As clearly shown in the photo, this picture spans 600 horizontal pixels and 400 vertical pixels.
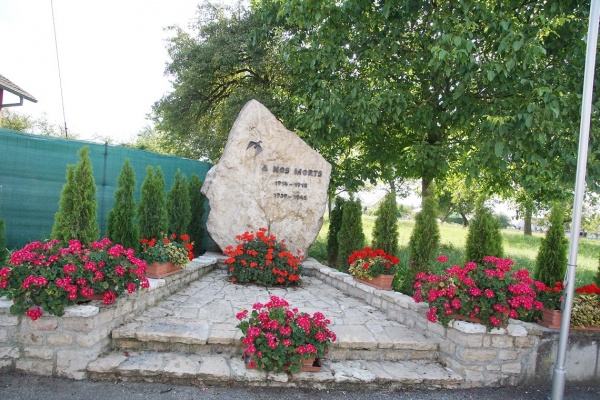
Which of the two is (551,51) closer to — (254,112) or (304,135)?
(304,135)

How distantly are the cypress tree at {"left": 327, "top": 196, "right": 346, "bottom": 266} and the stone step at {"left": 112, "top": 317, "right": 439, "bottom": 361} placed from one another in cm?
361

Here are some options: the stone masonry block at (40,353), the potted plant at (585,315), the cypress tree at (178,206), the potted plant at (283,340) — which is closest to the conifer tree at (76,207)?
the stone masonry block at (40,353)

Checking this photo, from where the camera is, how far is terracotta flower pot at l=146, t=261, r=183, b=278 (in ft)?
15.3

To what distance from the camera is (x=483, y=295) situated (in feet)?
11.4

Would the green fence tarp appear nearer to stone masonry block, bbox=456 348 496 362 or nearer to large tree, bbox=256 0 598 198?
large tree, bbox=256 0 598 198

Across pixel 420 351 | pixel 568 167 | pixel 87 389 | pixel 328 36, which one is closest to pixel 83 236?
pixel 87 389

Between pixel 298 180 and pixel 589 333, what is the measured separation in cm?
457

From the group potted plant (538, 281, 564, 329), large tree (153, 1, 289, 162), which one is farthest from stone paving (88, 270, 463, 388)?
large tree (153, 1, 289, 162)

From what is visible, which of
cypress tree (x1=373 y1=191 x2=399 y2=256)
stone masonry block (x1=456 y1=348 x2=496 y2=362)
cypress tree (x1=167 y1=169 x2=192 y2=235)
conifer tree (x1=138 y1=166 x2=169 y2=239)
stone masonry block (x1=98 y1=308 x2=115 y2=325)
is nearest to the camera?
stone masonry block (x1=98 y1=308 x2=115 y2=325)

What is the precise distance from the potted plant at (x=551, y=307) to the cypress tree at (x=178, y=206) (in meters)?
5.36

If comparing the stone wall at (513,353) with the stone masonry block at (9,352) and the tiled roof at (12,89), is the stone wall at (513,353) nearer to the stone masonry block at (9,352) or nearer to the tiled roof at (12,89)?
the stone masonry block at (9,352)

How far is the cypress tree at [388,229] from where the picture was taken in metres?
5.70

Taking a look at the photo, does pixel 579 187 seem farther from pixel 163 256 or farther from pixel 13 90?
pixel 13 90

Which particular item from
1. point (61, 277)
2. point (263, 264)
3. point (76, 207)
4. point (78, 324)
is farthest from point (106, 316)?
point (263, 264)
